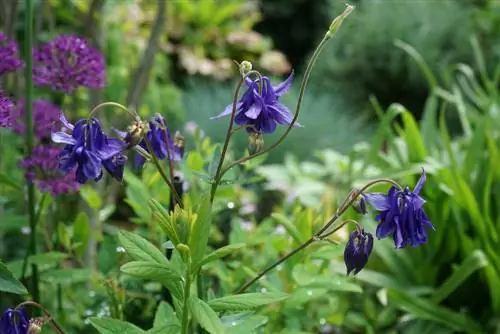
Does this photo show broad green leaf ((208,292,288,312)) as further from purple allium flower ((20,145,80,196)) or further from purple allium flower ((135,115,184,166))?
purple allium flower ((20,145,80,196))

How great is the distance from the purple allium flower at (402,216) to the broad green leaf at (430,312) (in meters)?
0.78

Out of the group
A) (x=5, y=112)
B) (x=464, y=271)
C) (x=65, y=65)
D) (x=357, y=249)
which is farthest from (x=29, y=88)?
(x=464, y=271)

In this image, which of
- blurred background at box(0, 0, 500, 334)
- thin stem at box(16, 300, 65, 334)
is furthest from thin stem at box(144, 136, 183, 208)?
thin stem at box(16, 300, 65, 334)

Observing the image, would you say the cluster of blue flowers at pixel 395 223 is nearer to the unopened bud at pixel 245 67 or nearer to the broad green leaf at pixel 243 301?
the broad green leaf at pixel 243 301

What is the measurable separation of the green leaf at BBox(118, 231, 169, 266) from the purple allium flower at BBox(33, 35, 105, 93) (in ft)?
1.37

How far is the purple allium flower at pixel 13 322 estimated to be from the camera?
3.39 feet

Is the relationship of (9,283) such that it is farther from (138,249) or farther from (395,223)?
(395,223)

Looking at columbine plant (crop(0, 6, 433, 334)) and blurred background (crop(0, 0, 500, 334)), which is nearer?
columbine plant (crop(0, 6, 433, 334))

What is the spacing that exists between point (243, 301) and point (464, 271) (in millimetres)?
904

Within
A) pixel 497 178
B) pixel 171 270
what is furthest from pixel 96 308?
pixel 497 178

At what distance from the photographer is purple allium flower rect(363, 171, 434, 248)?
1.06m

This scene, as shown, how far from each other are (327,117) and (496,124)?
4.10 feet

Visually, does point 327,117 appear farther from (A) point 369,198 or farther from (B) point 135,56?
(A) point 369,198

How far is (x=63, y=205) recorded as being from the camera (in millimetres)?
1854
